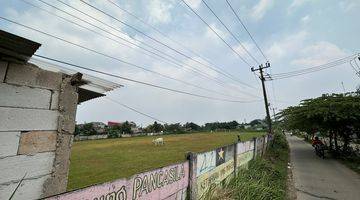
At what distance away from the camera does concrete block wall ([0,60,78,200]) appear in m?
4.20

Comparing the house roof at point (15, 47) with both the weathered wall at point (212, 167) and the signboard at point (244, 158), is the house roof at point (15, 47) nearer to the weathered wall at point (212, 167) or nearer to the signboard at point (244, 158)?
the weathered wall at point (212, 167)

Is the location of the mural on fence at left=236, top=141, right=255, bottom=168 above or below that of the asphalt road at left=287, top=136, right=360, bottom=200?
above

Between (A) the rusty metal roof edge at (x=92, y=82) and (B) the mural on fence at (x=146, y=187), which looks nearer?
(B) the mural on fence at (x=146, y=187)

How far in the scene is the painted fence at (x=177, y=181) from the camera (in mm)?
4016

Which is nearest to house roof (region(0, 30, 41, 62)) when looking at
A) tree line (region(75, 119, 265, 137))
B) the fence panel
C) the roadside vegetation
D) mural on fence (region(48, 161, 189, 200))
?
mural on fence (region(48, 161, 189, 200))

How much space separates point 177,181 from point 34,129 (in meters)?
2.91

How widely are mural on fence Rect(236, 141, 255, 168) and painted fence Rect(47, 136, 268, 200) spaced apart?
23 centimetres

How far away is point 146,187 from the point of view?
509 centimetres

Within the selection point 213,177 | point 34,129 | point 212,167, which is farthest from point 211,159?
point 34,129

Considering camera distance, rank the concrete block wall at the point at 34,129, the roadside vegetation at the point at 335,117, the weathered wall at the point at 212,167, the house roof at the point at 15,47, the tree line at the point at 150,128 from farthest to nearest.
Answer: the tree line at the point at 150,128, the roadside vegetation at the point at 335,117, the weathered wall at the point at 212,167, the concrete block wall at the point at 34,129, the house roof at the point at 15,47

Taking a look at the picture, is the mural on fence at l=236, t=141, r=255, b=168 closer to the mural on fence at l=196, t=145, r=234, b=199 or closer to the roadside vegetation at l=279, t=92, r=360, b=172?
the mural on fence at l=196, t=145, r=234, b=199

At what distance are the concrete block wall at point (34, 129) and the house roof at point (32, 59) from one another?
14 cm

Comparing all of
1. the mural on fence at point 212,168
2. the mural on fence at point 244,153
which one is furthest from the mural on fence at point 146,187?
the mural on fence at point 244,153

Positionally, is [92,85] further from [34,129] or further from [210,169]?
[210,169]
